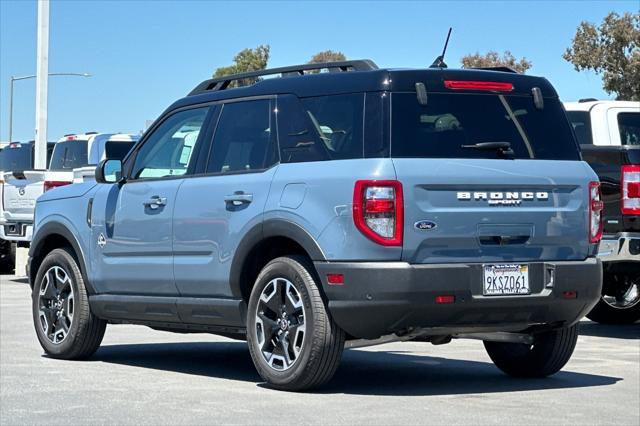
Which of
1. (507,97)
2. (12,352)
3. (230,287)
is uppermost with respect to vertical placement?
(507,97)

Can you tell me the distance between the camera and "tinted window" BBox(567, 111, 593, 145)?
15219 millimetres

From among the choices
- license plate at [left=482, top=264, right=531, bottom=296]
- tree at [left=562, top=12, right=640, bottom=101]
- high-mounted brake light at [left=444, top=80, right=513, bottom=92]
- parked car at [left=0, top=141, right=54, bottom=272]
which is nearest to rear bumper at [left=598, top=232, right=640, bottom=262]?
high-mounted brake light at [left=444, top=80, right=513, bottom=92]

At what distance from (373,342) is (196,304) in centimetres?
134

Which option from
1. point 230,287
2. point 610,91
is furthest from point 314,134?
point 610,91

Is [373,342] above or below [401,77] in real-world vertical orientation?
below

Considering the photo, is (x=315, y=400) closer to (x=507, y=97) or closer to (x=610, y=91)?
(x=507, y=97)

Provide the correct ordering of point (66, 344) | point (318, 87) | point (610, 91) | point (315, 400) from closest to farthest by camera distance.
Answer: point (315, 400) → point (318, 87) → point (66, 344) → point (610, 91)

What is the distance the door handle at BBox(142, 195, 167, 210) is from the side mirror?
1.75 feet

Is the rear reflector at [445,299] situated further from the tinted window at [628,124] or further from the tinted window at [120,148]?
the tinted window at [120,148]

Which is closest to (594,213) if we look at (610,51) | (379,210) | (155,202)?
(379,210)

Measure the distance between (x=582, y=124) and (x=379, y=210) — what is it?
7.38m

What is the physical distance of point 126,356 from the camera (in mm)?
Answer: 11273

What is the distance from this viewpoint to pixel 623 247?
12.8 m

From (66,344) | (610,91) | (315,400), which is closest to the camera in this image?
(315,400)
